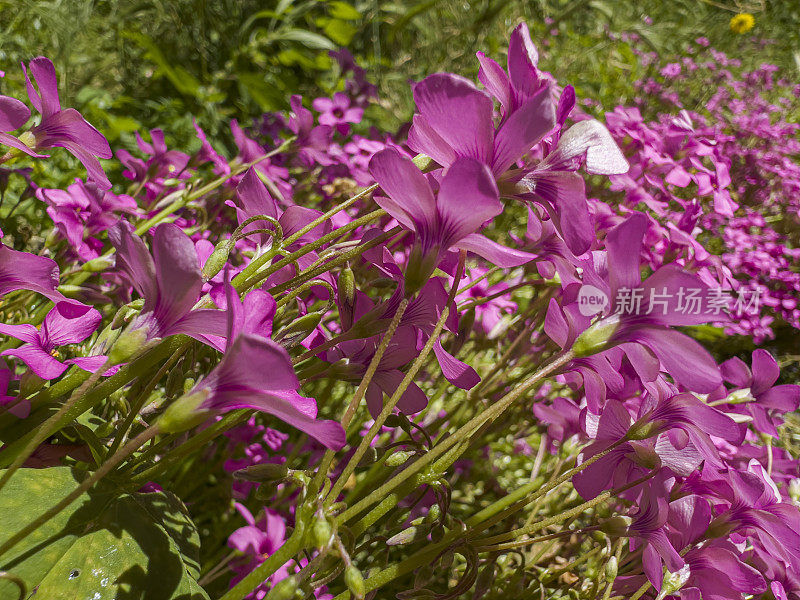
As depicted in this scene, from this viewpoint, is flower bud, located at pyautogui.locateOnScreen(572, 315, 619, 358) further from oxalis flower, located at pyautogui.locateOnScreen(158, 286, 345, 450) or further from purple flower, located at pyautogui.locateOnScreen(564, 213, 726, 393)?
oxalis flower, located at pyautogui.locateOnScreen(158, 286, 345, 450)

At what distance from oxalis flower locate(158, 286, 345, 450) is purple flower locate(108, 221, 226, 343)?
0.03 meters

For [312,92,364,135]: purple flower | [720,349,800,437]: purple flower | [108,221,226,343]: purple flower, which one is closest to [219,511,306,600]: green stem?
[108,221,226,343]: purple flower

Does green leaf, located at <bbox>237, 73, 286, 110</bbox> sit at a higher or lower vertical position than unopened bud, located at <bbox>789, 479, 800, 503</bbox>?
higher

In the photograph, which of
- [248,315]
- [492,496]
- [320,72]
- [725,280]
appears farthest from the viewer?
[320,72]

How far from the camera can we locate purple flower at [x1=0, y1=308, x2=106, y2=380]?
1.57 ft

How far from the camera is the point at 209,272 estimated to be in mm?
457

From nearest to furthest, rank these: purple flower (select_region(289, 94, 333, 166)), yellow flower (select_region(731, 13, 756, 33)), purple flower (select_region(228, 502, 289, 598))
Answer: purple flower (select_region(228, 502, 289, 598)), purple flower (select_region(289, 94, 333, 166)), yellow flower (select_region(731, 13, 756, 33))

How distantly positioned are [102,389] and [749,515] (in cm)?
52

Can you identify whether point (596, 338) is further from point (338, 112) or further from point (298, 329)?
point (338, 112)

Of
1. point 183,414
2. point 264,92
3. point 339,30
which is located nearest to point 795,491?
point 183,414

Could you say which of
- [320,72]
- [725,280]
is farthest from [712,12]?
[725,280]

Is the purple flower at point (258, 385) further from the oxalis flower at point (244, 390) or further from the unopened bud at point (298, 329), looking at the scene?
the unopened bud at point (298, 329)

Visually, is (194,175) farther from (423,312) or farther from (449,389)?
(423,312)

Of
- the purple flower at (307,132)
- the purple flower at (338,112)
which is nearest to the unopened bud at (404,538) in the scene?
the purple flower at (307,132)
